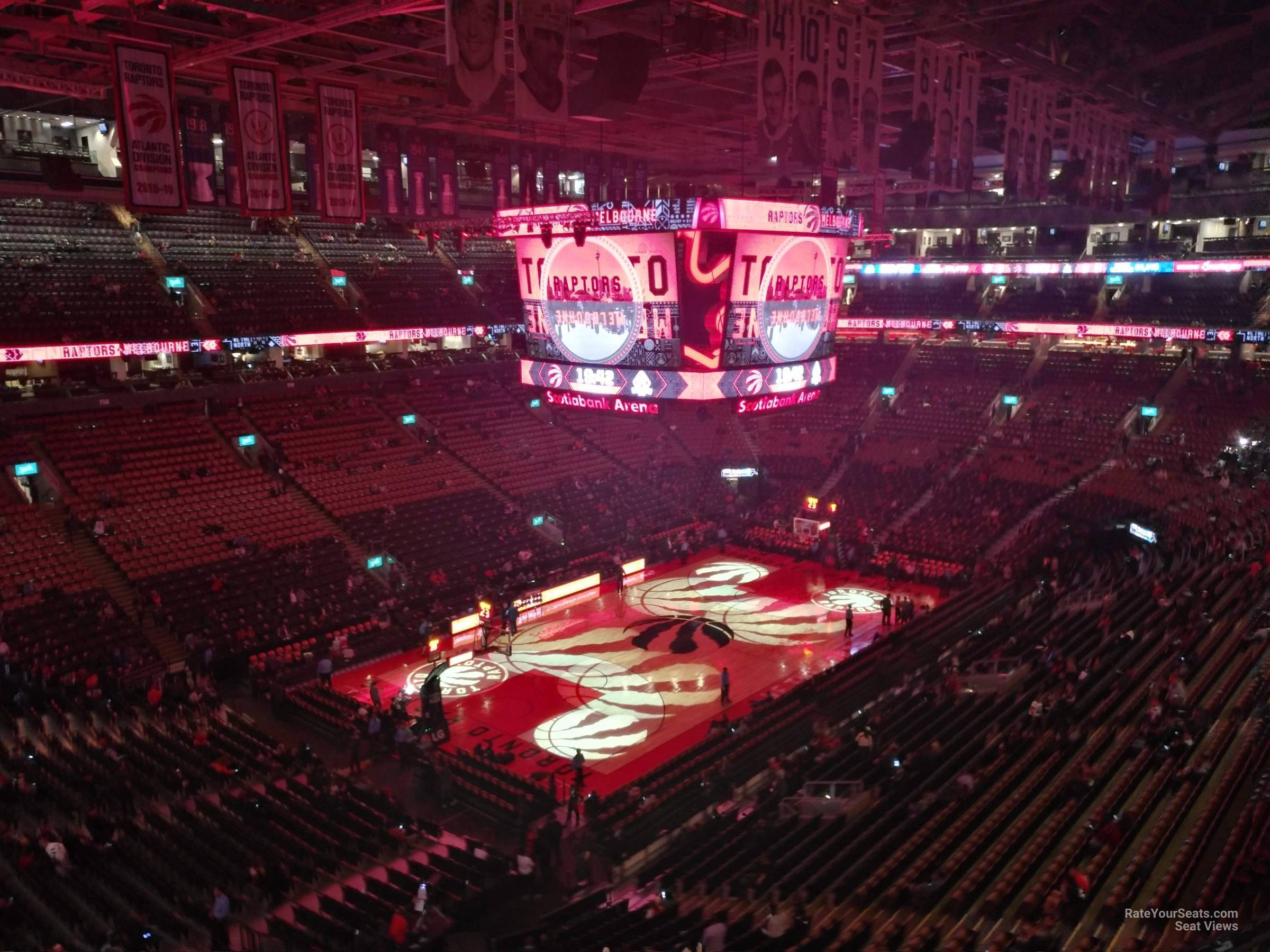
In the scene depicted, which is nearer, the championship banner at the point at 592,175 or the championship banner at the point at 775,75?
the championship banner at the point at 775,75

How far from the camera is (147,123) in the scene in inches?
453

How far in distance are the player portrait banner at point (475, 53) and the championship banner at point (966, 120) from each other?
31.3 feet

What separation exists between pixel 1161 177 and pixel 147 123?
2513 centimetres

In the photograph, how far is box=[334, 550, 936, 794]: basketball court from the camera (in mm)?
18203

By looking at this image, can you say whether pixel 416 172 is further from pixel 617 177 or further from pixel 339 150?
pixel 339 150

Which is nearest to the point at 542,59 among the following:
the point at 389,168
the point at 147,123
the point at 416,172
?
the point at 147,123

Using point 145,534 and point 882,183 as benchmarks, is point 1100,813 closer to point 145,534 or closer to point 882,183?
point 882,183

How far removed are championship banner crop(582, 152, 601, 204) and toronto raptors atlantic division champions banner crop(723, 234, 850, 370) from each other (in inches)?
205

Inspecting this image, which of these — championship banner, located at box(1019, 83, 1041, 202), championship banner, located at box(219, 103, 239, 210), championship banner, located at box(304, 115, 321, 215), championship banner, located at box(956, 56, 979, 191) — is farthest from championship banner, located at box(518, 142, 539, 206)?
championship banner, located at box(1019, 83, 1041, 202)

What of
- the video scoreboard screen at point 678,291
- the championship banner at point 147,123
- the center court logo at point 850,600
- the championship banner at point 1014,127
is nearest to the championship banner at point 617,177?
the video scoreboard screen at point 678,291

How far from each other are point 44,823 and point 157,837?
1.67 m

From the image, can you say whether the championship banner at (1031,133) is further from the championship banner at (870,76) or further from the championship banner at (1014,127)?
the championship banner at (870,76)

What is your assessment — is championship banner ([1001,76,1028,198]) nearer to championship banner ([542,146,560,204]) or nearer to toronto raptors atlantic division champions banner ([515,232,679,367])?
toronto raptors atlantic division champions banner ([515,232,679,367])

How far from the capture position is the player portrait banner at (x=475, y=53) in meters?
10.1
